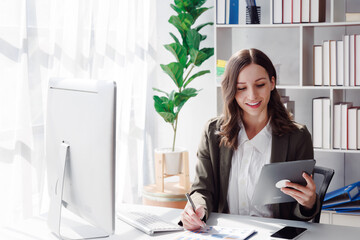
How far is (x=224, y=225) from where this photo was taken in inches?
72.6

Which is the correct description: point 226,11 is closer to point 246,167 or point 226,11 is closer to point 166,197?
point 166,197

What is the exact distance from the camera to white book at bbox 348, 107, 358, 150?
3.27 metres

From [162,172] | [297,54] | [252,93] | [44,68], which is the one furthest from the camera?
[297,54]

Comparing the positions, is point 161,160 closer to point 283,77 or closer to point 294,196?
point 283,77

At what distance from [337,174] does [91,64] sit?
2.01m

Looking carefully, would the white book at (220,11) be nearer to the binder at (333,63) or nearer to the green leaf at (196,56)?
the green leaf at (196,56)

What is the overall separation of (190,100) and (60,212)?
8.35 feet

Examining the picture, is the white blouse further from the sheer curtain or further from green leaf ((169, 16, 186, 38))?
green leaf ((169, 16, 186, 38))

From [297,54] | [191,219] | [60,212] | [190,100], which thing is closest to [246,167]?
[191,219]

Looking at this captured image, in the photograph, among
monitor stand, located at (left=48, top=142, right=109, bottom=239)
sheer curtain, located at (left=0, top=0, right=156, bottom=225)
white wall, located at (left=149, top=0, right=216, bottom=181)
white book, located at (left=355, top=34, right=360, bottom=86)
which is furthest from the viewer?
white wall, located at (left=149, top=0, right=216, bottom=181)

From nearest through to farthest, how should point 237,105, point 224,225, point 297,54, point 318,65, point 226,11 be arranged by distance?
point 224,225
point 237,105
point 318,65
point 226,11
point 297,54

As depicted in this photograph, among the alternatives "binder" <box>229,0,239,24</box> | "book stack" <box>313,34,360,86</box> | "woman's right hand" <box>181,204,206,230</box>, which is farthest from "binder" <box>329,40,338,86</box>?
"woman's right hand" <box>181,204,206,230</box>

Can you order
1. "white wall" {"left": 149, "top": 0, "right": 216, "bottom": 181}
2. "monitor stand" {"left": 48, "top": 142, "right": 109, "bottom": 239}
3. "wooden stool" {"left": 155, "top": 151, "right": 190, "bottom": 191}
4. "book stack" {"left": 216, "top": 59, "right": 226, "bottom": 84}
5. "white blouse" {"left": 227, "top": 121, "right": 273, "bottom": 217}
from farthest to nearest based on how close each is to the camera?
1. "white wall" {"left": 149, "top": 0, "right": 216, "bottom": 181}
2. "book stack" {"left": 216, "top": 59, "right": 226, "bottom": 84}
3. "wooden stool" {"left": 155, "top": 151, "right": 190, "bottom": 191}
4. "white blouse" {"left": 227, "top": 121, "right": 273, "bottom": 217}
5. "monitor stand" {"left": 48, "top": 142, "right": 109, "bottom": 239}

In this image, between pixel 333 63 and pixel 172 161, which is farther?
pixel 172 161
